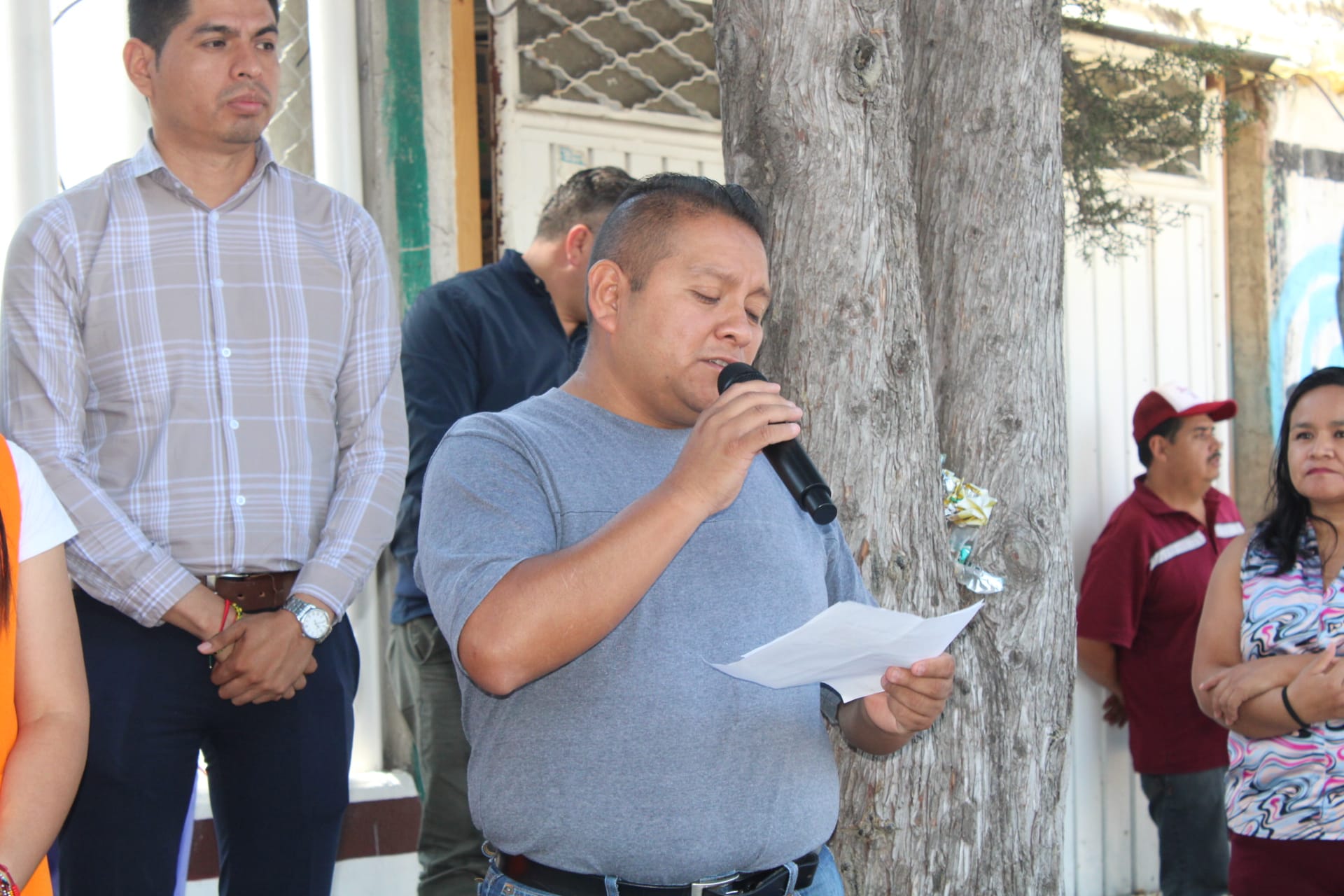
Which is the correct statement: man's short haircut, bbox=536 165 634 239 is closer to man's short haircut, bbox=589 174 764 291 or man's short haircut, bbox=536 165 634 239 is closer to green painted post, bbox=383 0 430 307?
green painted post, bbox=383 0 430 307

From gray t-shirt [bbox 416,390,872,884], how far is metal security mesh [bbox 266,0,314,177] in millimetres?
2986

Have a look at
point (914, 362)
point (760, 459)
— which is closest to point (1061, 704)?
point (914, 362)

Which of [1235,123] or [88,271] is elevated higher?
[1235,123]

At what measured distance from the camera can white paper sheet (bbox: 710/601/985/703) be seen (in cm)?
157

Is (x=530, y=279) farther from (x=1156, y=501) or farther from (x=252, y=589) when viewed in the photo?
(x=1156, y=501)

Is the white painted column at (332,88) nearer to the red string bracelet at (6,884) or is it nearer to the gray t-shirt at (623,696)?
the gray t-shirt at (623,696)

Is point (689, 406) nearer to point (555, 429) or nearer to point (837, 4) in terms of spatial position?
point (555, 429)

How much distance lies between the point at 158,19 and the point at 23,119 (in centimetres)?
121

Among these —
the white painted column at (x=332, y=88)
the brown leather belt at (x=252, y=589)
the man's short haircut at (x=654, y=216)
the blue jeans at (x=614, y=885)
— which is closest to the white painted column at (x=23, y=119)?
the white painted column at (x=332, y=88)

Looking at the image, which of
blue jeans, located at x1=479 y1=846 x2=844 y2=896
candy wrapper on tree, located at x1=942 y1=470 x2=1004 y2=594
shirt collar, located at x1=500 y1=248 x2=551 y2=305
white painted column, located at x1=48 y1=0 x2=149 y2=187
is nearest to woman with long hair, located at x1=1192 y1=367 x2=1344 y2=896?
candy wrapper on tree, located at x1=942 y1=470 x2=1004 y2=594

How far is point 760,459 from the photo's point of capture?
2.00m

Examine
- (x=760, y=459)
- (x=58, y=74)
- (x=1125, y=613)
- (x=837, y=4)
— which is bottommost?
(x=1125, y=613)

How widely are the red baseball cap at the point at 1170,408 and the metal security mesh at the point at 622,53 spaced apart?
2158mm

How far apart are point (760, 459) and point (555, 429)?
1.15ft
